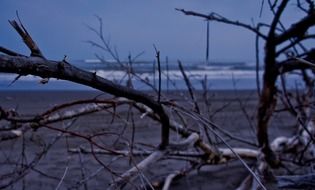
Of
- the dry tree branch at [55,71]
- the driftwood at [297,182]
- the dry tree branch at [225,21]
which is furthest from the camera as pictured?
the dry tree branch at [225,21]

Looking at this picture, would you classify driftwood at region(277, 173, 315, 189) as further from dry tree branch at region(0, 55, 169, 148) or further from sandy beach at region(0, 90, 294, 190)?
dry tree branch at region(0, 55, 169, 148)

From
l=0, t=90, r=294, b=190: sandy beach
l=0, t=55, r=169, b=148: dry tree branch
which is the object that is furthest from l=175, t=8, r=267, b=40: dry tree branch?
l=0, t=55, r=169, b=148: dry tree branch

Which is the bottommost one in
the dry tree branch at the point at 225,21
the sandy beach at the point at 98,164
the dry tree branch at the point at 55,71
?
the sandy beach at the point at 98,164

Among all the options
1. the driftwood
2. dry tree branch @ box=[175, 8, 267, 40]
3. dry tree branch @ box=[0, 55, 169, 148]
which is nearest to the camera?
dry tree branch @ box=[0, 55, 169, 148]

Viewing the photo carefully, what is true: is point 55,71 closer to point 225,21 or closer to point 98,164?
point 225,21

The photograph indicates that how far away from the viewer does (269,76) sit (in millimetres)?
3137

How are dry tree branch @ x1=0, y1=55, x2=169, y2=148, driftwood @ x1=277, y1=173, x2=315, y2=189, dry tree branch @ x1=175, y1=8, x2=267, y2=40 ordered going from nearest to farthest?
dry tree branch @ x1=0, y1=55, x2=169, y2=148, driftwood @ x1=277, y1=173, x2=315, y2=189, dry tree branch @ x1=175, y1=8, x2=267, y2=40

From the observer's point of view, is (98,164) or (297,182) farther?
(98,164)

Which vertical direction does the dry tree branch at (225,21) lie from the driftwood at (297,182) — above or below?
above

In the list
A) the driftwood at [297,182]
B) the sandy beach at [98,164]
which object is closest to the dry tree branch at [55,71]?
the sandy beach at [98,164]

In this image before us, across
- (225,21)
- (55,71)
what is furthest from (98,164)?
(55,71)

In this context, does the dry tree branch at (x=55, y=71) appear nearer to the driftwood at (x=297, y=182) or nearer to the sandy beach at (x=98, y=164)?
the sandy beach at (x=98, y=164)

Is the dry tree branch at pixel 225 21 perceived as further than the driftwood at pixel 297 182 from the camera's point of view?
Yes

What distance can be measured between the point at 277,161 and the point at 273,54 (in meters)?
0.93
